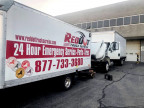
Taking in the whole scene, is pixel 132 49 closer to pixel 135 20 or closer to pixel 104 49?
pixel 135 20

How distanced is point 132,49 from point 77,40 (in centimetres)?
2246

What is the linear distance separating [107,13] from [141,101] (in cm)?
2452

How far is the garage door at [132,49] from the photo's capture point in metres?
25.3

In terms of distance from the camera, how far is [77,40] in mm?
6871

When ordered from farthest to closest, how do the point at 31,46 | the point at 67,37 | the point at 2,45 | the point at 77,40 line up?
the point at 77,40, the point at 67,37, the point at 31,46, the point at 2,45

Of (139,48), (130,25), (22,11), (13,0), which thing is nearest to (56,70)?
(22,11)

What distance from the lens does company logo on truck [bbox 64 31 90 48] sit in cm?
605

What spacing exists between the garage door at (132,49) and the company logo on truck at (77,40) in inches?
826

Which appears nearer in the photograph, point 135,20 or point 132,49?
point 135,20

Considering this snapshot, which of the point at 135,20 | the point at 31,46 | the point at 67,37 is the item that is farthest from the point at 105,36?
the point at 135,20

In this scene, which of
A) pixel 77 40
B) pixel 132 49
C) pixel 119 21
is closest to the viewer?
pixel 77 40

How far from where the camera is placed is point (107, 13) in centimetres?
2670

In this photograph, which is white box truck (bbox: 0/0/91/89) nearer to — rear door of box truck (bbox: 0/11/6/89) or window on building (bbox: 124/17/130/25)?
rear door of box truck (bbox: 0/11/6/89)

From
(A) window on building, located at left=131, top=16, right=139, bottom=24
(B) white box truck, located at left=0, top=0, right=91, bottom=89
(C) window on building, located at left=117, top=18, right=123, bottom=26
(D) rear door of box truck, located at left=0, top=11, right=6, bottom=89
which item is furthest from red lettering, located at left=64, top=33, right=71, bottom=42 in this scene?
(C) window on building, located at left=117, top=18, right=123, bottom=26
